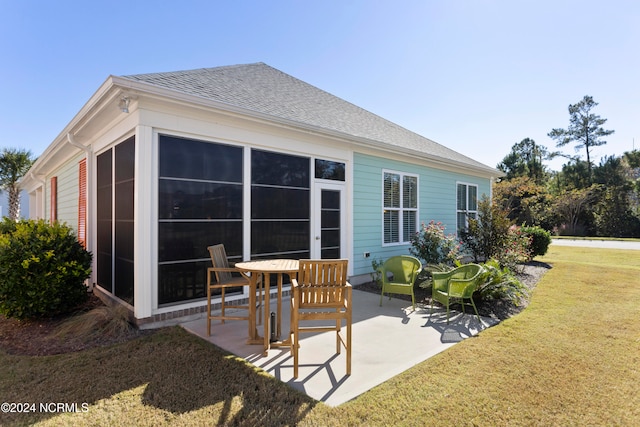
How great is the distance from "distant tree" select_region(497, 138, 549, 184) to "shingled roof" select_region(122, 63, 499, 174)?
26210 millimetres

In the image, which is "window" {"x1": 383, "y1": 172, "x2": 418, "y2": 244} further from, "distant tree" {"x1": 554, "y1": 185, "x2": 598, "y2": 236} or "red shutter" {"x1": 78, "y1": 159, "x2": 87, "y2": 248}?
"distant tree" {"x1": 554, "y1": 185, "x2": 598, "y2": 236}

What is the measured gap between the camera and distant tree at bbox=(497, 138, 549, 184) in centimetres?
3117

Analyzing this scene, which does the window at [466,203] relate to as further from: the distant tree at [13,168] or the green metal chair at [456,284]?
the distant tree at [13,168]

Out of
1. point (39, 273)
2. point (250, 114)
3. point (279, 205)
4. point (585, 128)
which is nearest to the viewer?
point (39, 273)

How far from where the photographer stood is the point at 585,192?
2583 cm

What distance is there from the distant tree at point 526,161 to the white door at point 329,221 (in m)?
30.2

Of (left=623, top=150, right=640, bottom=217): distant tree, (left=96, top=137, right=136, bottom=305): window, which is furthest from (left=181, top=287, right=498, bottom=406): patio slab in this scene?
(left=623, top=150, right=640, bottom=217): distant tree

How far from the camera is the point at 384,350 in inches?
140

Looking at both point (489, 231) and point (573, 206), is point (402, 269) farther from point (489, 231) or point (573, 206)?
point (573, 206)

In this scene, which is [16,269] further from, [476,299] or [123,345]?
[476,299]

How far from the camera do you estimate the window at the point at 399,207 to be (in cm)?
779

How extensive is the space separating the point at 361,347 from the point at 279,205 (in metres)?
2.85

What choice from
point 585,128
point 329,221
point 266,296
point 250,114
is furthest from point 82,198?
point 585,128

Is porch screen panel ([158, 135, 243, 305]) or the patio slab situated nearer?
the patio slab
